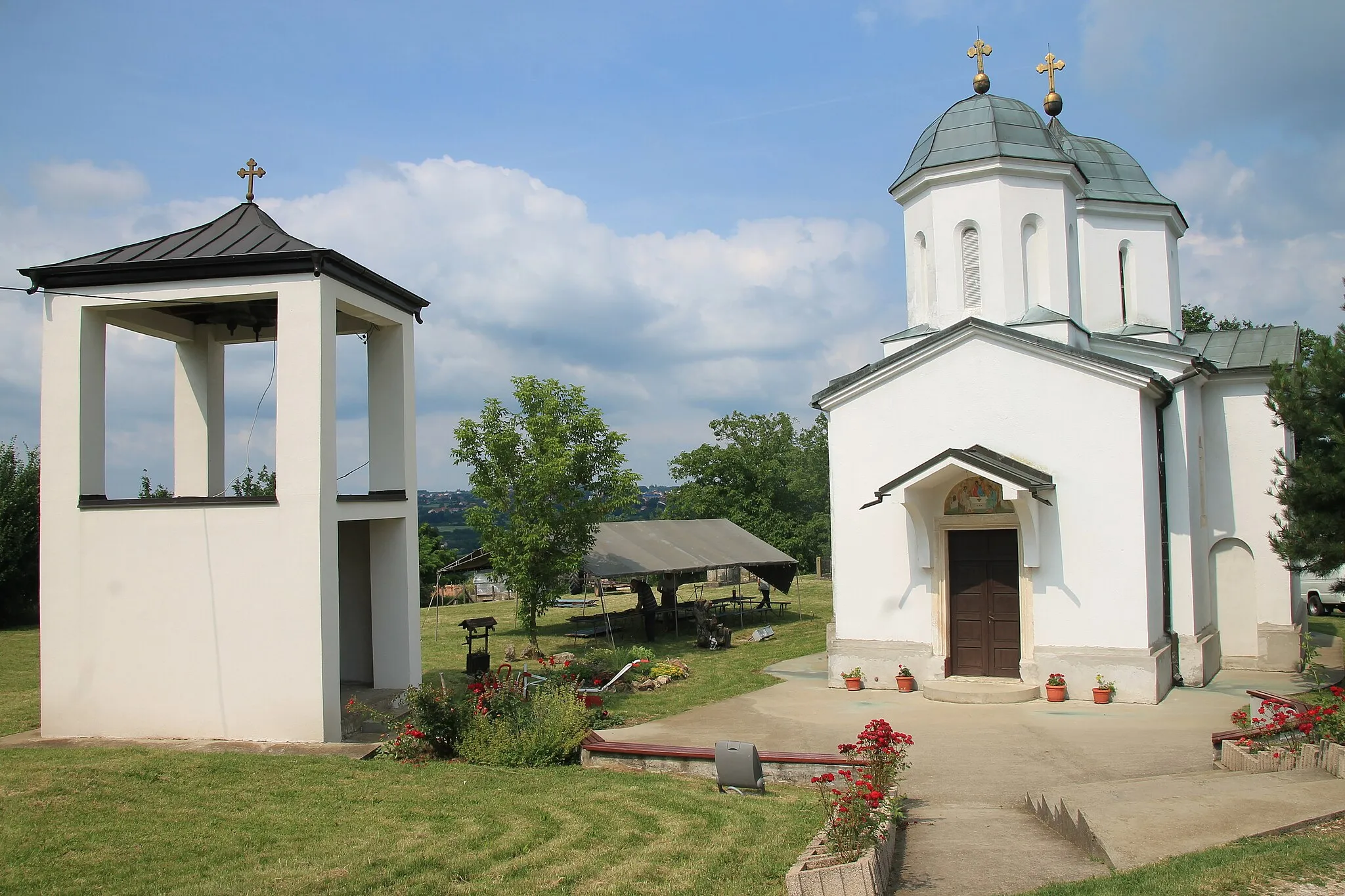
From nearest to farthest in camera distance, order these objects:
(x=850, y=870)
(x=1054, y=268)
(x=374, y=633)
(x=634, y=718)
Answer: (x=850, y=870)
(x=374, y=633)
(x=634, y=718)
(x=1054, y=268)

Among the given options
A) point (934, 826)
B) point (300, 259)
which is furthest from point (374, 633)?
point (934, 826)

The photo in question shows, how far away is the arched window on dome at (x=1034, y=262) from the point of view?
1670 centimetres

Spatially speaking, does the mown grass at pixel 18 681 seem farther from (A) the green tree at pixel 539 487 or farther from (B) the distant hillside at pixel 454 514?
(B) the distant hillside at pixel 454 514

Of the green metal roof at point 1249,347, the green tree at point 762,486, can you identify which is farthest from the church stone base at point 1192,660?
the green tree at point 762,486

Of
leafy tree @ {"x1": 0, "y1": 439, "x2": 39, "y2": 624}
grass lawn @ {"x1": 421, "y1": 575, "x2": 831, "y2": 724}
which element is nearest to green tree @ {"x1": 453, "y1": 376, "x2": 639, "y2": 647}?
grass lawn @ {"x1": 421, "y1": 575, "x2": 831, "y2": 724}

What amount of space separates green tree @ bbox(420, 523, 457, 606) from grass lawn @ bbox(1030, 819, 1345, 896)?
3615 centimetres

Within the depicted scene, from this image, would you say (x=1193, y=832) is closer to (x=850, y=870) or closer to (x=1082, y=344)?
(x=850, y=870)

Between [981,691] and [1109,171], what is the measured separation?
1219 cm

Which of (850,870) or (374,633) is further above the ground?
(374,633)

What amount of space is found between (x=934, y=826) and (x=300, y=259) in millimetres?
8728

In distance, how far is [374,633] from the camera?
12.7 m

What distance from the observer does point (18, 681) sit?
56.2 feet

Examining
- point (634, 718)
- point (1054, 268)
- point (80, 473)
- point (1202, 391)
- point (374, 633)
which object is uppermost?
point (1054, 268)

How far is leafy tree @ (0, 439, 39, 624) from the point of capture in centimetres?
2969
